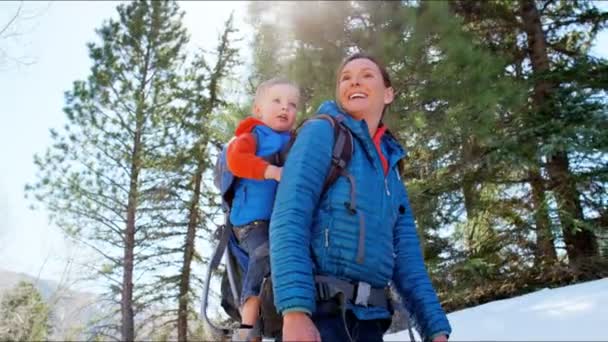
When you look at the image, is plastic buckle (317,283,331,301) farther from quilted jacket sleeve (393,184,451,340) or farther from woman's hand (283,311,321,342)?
quilted jacket sleeve (393,184,451,340)

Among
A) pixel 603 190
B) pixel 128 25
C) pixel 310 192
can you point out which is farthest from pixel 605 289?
pixel 128 25

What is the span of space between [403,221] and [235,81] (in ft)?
26.5

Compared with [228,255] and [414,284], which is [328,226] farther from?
[228,255]

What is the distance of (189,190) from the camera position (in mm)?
15648

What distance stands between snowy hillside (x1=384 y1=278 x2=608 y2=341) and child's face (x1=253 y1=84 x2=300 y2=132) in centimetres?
239

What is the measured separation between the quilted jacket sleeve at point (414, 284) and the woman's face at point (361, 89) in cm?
32

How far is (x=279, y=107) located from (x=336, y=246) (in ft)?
3.06

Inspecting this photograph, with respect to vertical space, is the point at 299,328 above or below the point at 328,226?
below

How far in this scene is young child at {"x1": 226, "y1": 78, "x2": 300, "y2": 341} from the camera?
177cm

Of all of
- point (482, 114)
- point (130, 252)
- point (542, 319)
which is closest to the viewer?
point (542, 319)

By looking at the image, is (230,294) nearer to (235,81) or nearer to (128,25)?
(235,81)

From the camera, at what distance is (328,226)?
1.33m

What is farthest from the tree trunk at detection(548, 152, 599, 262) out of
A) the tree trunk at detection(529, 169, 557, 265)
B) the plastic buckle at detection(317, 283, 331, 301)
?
the plastic buckle at detection(317, 283, 331, 301)

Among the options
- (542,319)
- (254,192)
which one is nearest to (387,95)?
(254,192)
